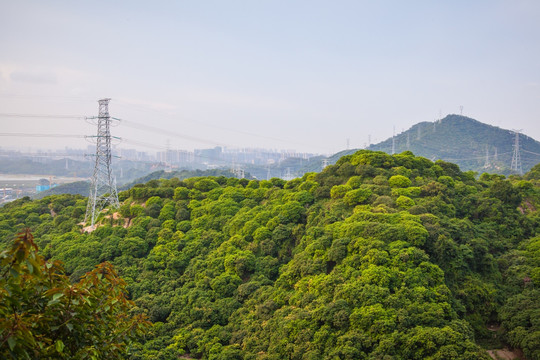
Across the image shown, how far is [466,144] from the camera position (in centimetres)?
9188

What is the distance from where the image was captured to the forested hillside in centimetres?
1266

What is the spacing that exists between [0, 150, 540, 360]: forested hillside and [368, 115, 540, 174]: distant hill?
6182 cm

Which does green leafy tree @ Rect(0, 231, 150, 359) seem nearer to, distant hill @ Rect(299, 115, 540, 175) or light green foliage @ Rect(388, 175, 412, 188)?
light green foliage @ Rect(388, 175, 412, 188)

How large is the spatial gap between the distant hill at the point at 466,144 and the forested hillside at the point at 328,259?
61818 millimetres

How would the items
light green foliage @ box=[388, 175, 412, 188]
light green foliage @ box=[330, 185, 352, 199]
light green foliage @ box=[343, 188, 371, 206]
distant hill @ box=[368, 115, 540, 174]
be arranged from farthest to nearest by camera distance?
1. distant hill @ box=[368, 115, 540, 174]
2. light green foliage @ box=[388, 175, 412, 188]
3. light green foliage @ box=[330, 185, 352, 199]
4. light green foliage @ box=[343, 188, 371, 206]

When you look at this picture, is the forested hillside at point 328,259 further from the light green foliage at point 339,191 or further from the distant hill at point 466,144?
the distant hill at point 466,144

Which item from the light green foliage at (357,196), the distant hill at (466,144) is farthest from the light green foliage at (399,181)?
the distant hill at (466,144)

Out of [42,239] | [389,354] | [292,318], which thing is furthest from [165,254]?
[389,354]

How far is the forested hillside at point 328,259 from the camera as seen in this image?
41.5 feet

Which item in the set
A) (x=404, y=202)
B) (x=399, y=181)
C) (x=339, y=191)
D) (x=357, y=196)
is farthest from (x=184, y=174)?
(x=404, y=202)

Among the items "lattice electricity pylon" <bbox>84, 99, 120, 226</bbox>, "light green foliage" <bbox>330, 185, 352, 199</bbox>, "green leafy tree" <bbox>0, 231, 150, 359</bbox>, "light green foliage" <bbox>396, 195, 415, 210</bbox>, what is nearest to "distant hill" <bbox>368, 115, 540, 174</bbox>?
"light green foliage" <bbox>330, 185, 352, 199</bbox>

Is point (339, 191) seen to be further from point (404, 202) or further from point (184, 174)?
point (184, 174)

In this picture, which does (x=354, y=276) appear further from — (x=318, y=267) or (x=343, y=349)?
(x=343, y=349)

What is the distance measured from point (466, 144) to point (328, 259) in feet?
286
